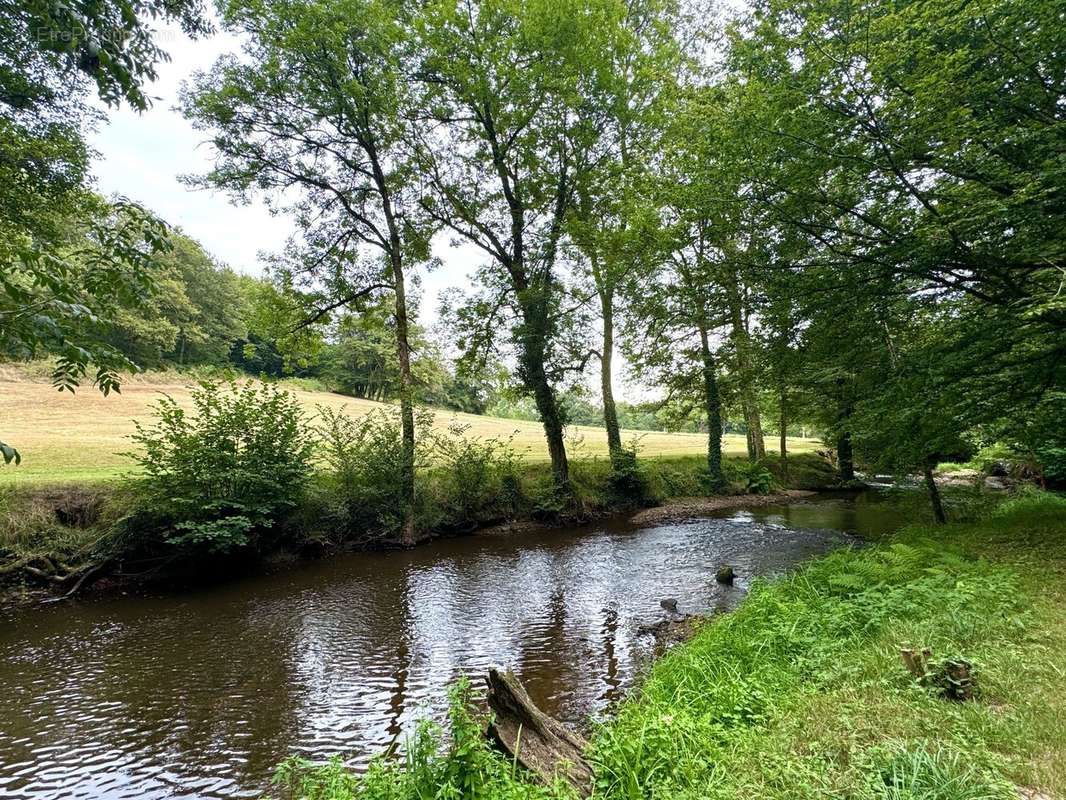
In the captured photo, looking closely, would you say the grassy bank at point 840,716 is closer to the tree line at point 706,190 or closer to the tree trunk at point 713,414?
the tree line at point 706,190

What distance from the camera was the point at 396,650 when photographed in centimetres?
750

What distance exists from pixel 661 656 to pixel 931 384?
19.7 feet

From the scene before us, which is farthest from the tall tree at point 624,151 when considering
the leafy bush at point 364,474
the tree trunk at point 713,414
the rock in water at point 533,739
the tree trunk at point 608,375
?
the rock in water at point 533,739

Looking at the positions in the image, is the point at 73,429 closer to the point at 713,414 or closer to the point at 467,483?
the point at 467,483

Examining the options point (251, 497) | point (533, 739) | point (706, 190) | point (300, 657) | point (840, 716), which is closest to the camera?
point (840, 716)

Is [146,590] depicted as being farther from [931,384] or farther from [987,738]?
[931,384]

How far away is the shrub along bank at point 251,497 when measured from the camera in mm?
10352

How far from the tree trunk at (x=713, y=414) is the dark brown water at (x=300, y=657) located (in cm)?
905

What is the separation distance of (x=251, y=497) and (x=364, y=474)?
354cm

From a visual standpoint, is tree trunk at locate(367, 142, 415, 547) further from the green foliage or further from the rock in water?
the green foliage

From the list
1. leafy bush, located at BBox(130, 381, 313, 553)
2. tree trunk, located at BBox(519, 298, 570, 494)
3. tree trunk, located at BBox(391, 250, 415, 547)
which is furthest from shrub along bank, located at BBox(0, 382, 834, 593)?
tree trunk, located at BBox(519, 298, 570, 494)

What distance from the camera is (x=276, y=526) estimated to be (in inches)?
505

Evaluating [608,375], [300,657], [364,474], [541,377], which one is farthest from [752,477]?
[300,657]

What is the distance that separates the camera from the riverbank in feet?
32.6
